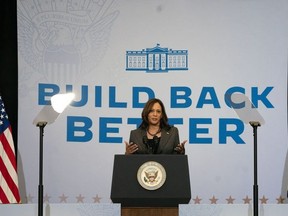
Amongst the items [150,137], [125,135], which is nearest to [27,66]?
[125,135]

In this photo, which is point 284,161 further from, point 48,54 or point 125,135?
point 48,54

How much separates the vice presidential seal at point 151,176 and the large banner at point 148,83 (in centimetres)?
248

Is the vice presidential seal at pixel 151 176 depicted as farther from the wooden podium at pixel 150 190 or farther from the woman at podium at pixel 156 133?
the woman at podium at pixel 156 133

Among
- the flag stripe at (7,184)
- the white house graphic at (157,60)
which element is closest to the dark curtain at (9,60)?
the flag stripe at (7,184)

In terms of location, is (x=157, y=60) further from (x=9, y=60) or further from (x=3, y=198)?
(x=3, y=198)

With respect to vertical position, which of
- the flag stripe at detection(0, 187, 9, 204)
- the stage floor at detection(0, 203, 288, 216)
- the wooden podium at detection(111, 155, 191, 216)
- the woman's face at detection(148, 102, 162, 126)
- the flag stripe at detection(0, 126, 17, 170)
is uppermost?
the woman's face at detection(148, 102, 162, 126)

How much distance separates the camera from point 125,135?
6.19m

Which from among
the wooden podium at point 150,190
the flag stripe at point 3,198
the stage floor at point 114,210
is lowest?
the flag stripe at point 3,198

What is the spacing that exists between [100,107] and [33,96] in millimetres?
697

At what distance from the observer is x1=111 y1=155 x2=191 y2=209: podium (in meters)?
3.67

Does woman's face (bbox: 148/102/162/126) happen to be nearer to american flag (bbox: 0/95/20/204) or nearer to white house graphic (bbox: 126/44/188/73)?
white house graphic (bbox: 126/44/188/73)

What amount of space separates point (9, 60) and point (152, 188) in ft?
9.86

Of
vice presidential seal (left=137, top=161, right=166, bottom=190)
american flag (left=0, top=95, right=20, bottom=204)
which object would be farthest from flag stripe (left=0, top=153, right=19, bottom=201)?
vice presidential seal (left=137, top=161, right=166, bottom=190)

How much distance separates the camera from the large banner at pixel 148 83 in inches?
242
